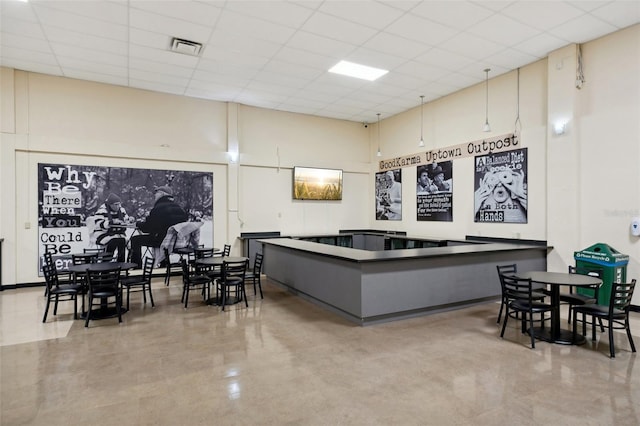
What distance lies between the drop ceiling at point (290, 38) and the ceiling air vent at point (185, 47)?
9 centimetres

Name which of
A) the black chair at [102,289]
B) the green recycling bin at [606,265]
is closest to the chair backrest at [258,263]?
the black chair at [102,289]

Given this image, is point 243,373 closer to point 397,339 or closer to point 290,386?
point 290,386

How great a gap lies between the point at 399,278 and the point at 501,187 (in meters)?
3.73

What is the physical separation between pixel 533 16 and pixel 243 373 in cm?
585

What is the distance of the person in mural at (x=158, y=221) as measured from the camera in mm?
7801

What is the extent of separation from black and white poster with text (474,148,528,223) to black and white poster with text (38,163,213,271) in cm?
639

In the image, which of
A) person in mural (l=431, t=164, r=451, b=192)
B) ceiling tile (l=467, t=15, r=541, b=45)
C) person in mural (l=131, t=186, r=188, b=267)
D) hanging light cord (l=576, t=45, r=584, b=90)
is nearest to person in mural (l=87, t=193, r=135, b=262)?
person in mural (l=131, t=186, r=188, b=267)

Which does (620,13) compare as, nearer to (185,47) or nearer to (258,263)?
(185,47)

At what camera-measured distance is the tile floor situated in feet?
8.50

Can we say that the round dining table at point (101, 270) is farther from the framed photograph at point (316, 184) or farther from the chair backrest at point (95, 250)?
the framed photograph at point (316, 184)

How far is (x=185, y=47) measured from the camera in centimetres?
578

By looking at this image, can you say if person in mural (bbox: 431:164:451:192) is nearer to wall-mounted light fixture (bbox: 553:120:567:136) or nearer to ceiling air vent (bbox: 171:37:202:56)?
wall-mounted light fixture (bbox: 553:120:567:136)

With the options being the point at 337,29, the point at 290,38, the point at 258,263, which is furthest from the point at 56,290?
the point at 337,29

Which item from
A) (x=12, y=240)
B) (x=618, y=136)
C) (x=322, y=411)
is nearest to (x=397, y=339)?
(x=322, y=411)
